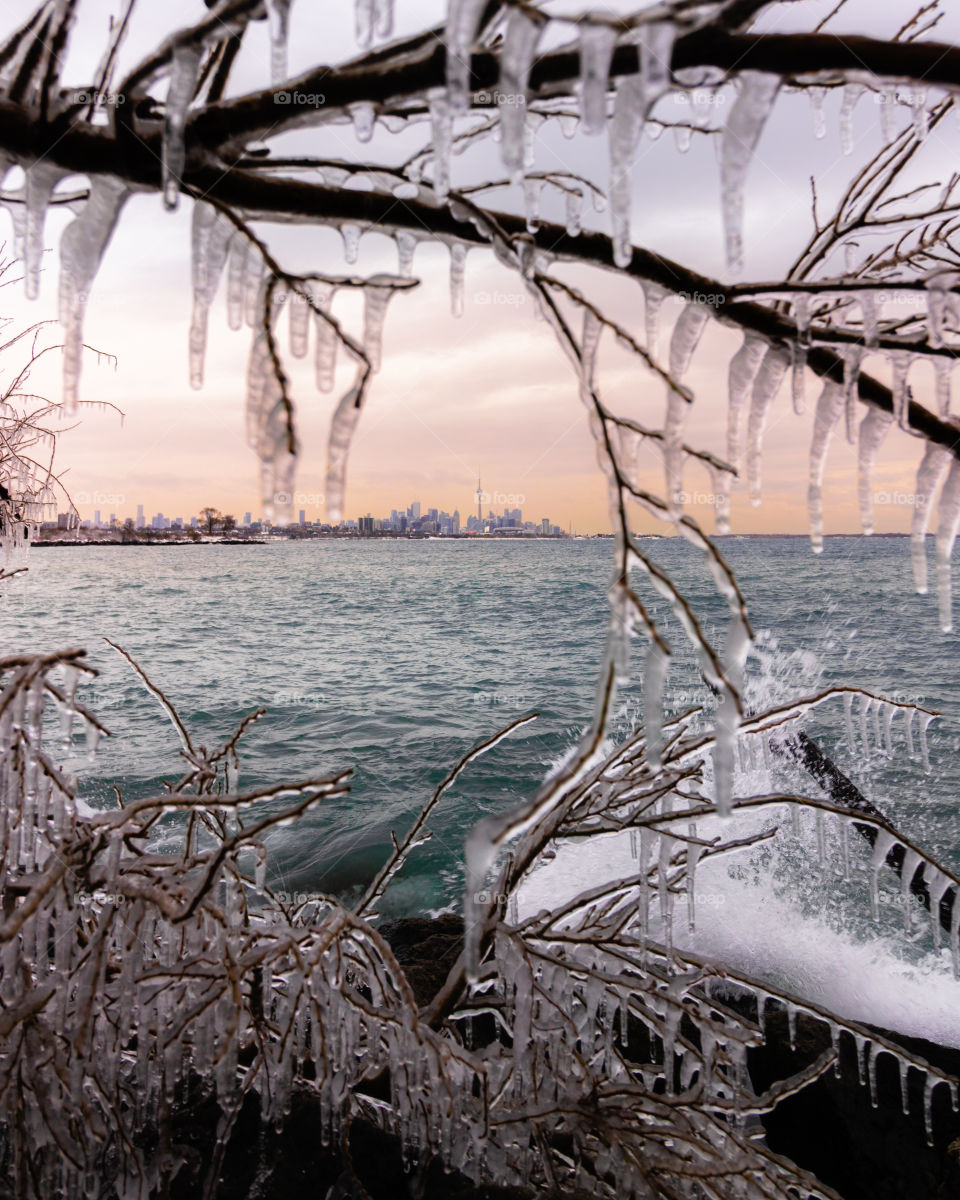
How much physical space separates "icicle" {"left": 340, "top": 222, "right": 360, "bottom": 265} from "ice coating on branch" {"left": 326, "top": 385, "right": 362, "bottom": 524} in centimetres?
28

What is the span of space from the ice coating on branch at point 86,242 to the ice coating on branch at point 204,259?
12cm

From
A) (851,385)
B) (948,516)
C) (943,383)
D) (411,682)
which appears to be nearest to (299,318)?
(851,385)

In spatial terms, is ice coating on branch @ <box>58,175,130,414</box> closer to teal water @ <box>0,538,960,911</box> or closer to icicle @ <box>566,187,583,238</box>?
icicle @ <box>566,187,583,238</box>

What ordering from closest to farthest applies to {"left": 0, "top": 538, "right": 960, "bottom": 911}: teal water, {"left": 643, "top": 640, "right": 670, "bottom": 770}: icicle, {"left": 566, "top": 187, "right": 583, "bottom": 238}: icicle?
{"left": 643, "top": 640, "right": 670, "bottom": 770}: icicle
{"left": 566, "top": 187, "right": 583, "bottom": 238}: icicle
{"left": 0, "top": 538, "right": 960, "bottom": 911}: teal water

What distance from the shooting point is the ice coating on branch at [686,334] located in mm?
1145

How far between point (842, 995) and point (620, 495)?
7267 millimetres

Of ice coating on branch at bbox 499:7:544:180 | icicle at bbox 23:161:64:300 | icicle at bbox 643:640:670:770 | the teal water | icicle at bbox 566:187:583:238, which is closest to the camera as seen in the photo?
ice coating on branch at bbox 499:7:544:180

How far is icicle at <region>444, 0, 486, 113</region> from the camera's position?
745 mm

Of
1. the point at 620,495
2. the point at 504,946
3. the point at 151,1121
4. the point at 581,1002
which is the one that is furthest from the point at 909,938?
the point at 620,495

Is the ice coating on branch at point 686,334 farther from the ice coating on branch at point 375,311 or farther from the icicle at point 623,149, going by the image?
the ice coating on branch at point 375,311

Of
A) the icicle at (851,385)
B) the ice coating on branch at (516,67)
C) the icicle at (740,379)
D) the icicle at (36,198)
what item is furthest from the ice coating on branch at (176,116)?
the icicle at (851,385)

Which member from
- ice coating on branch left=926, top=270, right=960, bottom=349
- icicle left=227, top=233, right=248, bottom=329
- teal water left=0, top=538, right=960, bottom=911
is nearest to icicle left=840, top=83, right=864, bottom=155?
ice coating on branch left=926, top=270, right=960, bottom=349

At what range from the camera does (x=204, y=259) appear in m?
1.09

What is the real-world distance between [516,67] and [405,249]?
46 cm
